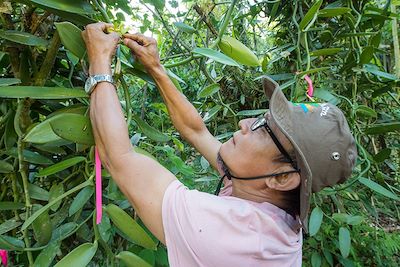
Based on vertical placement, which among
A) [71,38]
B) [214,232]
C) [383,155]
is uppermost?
[71,38]

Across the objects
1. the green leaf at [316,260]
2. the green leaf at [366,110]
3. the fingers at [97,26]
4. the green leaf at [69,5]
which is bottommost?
the green leaf at [316,260]

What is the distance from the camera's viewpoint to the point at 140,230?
25.1 inches

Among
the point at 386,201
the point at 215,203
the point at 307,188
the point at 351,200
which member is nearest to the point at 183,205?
the point at 215,203

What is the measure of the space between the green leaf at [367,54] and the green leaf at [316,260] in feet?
1.83

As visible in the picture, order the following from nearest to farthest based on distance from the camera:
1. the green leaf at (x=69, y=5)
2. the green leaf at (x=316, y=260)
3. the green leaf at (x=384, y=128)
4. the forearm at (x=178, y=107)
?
the green leaf at (x=69, y=5), the forearm at (x=178, y=107), the green leaf at (x=384, y=128), the green leaf at (x=316, y=260)

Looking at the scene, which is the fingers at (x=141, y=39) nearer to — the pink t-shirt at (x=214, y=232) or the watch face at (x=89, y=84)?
the watch face at (x=89, y=84)

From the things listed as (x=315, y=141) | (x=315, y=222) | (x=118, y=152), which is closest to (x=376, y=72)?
(x=315, y=222)

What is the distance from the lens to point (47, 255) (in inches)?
25.3

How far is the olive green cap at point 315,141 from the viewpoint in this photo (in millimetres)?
670

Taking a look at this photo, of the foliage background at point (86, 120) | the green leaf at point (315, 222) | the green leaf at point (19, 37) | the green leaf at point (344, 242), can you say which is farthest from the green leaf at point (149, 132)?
the green leaf at point (344, 242)

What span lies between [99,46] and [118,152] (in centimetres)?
16

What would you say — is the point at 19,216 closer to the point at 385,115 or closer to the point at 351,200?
the point at 351,200

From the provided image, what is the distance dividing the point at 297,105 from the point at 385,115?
74 cm

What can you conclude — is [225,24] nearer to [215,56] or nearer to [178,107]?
[215,56]
